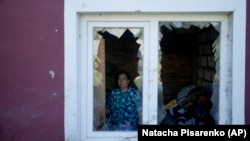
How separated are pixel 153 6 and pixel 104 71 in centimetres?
87

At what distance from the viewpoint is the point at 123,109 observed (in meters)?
4.97

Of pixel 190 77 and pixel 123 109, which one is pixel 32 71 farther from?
pixel 190 77

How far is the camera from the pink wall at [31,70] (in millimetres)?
4645

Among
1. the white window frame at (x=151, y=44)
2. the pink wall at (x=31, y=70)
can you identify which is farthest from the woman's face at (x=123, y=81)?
the pink wall at (x=31, y=70)

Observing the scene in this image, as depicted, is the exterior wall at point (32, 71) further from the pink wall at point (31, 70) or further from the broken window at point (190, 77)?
→ the broken window at point (190, 77)

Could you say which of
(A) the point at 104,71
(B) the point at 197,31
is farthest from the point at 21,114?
(B) the point at 197,31

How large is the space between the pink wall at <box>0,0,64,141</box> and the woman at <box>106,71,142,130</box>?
0.57m

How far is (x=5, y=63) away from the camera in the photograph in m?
4.68

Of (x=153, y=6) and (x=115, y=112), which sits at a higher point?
(x=153, y=6)

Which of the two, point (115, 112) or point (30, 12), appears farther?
point (115, 112)

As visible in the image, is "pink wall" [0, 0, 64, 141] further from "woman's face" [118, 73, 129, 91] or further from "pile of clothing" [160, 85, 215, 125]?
"pile of clothing" [160, 85, 215, 125]

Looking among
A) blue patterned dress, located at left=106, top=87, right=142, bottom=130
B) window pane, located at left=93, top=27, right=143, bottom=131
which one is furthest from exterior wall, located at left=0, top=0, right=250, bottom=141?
blue patterned dress, located at left=106, top=87, right=142, bottom=130

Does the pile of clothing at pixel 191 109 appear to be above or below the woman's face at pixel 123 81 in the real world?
below

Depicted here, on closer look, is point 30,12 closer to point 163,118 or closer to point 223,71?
point 163,118
